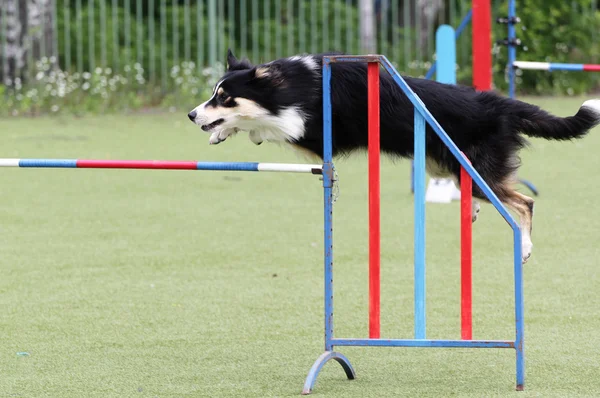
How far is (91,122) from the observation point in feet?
41.5

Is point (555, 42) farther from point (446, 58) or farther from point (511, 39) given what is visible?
point (446, 58)

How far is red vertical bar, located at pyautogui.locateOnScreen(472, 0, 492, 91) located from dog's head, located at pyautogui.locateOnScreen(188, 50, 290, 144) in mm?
3290

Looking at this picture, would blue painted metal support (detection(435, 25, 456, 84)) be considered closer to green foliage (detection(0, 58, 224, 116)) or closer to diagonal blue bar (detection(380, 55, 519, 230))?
diagonal blue bar (detection(380, 55, 519, 230))

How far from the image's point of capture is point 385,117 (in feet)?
13.9

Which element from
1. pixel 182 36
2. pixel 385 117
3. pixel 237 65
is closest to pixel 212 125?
pixel 237 65

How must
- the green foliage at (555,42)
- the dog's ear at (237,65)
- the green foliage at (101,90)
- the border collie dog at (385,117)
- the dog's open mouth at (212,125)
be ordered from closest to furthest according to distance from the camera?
1. the border collie dog at (385,117)
2. the dog's open mouth at (212,125)
3. the dog's ear at (237,65)
4. the green foliage at (101,90)
5. the green foliage at (555,42)

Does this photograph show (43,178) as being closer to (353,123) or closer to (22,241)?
(22,241)

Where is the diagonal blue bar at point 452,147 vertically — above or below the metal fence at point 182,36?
below

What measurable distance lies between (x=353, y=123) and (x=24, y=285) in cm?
217

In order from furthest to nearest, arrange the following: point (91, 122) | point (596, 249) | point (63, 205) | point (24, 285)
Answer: point (91, 122), point (63, 205), point (596, 249), point (24, 285)

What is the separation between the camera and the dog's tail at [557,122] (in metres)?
4.46

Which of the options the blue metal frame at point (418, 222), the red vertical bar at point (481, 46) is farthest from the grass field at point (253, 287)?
the red vertical bar at point (481, 46)

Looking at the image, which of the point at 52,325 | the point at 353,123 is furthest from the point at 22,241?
the point at 353,123

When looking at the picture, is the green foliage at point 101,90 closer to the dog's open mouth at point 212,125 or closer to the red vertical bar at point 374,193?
the dog's open mouth at point 212,125
